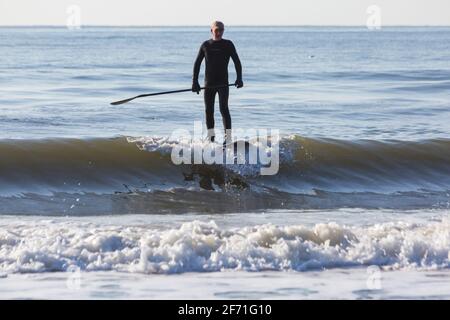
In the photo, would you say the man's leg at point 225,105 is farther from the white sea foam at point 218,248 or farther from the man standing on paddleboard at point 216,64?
the white sea foam at point 218,248

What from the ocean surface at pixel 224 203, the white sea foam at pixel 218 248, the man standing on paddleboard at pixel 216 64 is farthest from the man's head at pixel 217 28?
the white sea foam at pixel 218 248

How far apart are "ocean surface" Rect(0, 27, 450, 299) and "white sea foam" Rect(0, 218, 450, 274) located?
2 centimetres

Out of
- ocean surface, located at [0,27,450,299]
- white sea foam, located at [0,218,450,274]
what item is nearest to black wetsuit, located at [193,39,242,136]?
ocean surface, located at [0,27,450,299]

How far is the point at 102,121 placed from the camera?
1870cm

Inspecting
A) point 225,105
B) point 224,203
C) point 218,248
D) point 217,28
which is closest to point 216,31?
point 217,28

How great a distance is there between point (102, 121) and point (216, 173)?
5952mm

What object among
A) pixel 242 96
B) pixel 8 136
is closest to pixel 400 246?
pixel 8 136

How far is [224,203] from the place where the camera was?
39.9ft

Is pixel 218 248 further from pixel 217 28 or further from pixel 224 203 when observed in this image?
pixel 217 28

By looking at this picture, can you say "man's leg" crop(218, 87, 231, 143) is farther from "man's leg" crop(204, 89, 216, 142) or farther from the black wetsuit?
"man's leg" crop(204, 89, 216, 142)

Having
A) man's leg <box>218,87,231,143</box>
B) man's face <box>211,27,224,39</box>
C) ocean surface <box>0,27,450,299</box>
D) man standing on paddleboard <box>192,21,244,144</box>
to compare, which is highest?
man's face <box>211,27,224,39</box>

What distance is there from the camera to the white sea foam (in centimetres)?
890

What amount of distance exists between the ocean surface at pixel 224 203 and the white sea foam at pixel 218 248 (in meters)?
0.02

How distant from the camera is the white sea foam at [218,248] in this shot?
29.2ft
